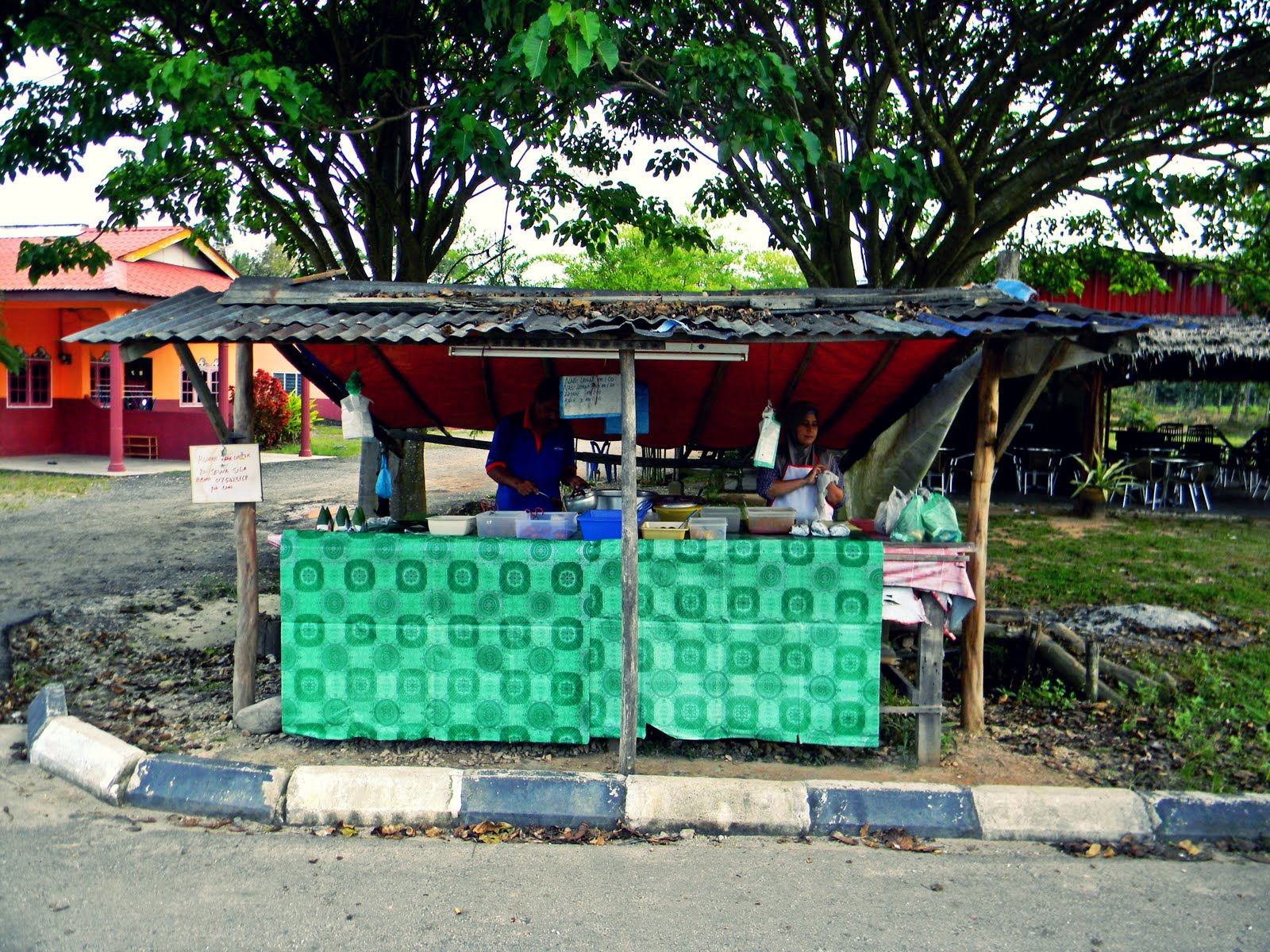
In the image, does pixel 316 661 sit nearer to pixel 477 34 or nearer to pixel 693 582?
pixel 693 582

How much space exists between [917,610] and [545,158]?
7789 mm

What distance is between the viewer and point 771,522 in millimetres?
5648

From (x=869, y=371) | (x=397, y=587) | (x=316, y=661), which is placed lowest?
(x=316, y=661)

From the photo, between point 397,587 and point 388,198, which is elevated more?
point 388,198

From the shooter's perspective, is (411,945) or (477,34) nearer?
(411,945)

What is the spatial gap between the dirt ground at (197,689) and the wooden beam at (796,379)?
7.58 ft

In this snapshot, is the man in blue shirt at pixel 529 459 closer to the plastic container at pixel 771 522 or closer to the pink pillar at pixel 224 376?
the plastic container at pixel 771 522

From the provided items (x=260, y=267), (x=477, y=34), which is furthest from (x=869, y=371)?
(x=260, y=267)

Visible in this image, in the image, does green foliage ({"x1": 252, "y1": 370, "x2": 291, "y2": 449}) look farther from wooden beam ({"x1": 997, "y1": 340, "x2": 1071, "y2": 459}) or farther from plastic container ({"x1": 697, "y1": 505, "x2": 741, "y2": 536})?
wooden beam ({"x1": 997, "y1": 340, "x2": 1071, "y2": 459})

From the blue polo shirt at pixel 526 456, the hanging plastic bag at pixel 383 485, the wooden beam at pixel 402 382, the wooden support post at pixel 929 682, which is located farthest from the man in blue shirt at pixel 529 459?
the wooden support post at pixel 929 682

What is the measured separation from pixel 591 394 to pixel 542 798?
7.88 feet

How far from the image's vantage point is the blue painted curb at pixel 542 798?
460 cm

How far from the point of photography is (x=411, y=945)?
11.5 feet

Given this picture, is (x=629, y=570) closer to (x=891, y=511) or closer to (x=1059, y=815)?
(x=891, y=511)
